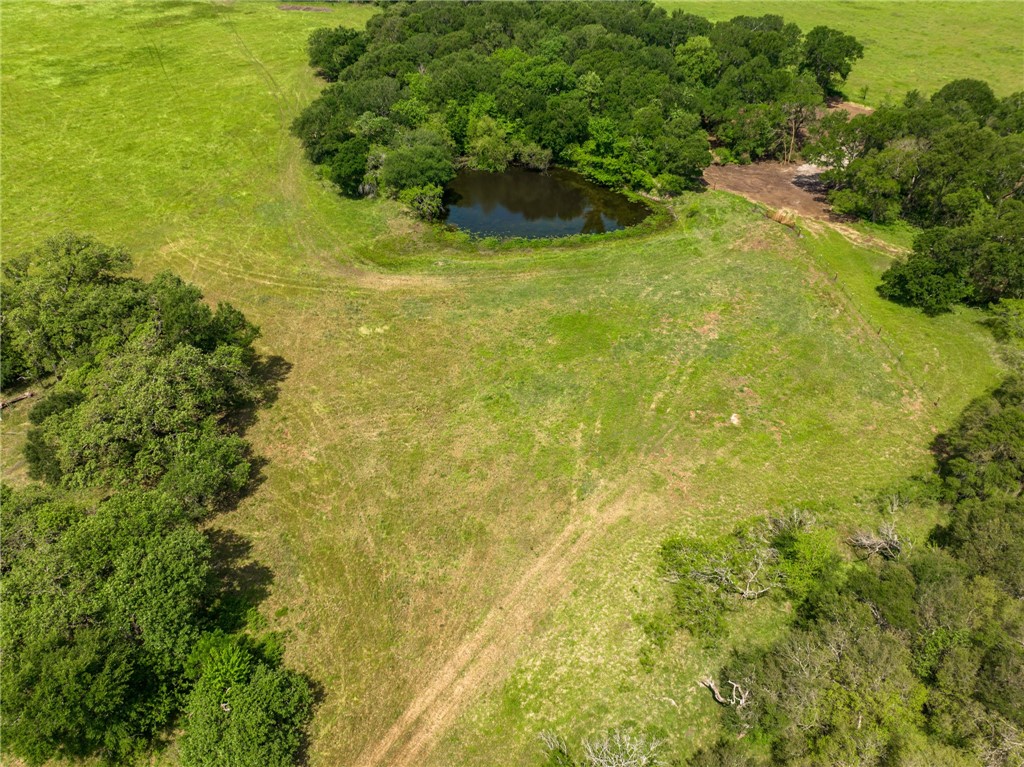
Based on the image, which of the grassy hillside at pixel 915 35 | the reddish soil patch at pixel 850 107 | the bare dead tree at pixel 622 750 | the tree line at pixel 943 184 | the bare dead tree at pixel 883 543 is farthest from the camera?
the grassy hillside at pixel 915 35

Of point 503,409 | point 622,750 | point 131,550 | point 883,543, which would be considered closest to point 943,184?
point 883,543

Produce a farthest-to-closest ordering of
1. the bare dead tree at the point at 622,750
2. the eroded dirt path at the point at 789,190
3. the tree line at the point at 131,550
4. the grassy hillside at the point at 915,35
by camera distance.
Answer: the grassy hillside at the point at 915,35, the eroded dirt path at the point at 789,190, the bare dead tree at the point at 622,750, the tree line at the point at 131,550

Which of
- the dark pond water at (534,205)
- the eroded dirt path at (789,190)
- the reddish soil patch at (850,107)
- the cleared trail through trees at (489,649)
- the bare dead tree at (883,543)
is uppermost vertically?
the reddish soil patch at (850,107)

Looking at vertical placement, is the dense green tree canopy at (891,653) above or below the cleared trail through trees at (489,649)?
above

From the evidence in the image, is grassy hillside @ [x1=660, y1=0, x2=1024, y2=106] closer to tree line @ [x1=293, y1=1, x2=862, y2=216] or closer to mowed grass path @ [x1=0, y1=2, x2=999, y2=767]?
tree line @ [x1=293, y1=1, x2=862, y2=216]

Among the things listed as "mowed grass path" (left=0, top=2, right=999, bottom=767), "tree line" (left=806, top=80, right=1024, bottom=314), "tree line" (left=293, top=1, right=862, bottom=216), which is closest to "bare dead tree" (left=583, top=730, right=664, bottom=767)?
"mowed grass path" (left=0, top=2, right=999, bottom=767)

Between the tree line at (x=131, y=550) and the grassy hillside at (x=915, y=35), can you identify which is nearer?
the tree line at (x=131, y=550)

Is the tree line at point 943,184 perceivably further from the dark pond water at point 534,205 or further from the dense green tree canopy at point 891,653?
the dark pond water at point 534,205

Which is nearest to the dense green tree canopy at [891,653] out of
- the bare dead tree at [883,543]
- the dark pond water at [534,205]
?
the bare dead tree at [883,543]
